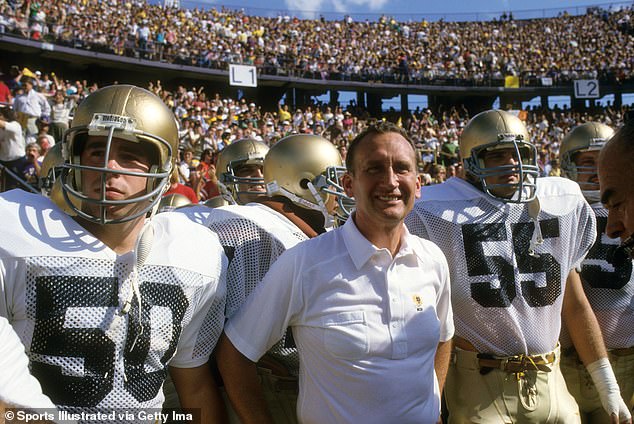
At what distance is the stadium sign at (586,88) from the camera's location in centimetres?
2748

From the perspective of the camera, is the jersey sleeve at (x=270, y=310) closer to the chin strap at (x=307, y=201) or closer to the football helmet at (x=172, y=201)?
the chin strap at (x=307, y=201)

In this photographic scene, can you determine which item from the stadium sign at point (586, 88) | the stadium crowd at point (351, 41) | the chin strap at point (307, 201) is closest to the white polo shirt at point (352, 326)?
the chin strap at point (307, 201)

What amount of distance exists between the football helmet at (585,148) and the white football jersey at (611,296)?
551 millimetres

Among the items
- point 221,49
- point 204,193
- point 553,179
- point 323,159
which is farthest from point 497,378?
point 221,49

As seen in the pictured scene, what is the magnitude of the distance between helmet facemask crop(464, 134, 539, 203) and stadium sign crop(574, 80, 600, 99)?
27.9 metres

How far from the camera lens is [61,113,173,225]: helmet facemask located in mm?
1722

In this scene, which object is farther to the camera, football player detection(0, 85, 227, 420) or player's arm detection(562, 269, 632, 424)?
player's arm detection(562, 269, 632, 424)

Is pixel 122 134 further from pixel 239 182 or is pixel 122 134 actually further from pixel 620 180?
pixel 239 182

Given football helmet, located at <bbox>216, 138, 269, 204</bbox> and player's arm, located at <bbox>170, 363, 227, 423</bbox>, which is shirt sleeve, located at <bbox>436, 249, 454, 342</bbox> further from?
football helmet, located at <bbox>216, 138, 269, 204</bbox>

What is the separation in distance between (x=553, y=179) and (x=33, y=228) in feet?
7.92

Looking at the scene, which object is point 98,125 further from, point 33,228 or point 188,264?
point 188,264

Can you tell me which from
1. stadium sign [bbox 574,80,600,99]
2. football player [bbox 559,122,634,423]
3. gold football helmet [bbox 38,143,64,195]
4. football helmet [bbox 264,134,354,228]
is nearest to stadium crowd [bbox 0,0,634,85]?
stadium sign [bbox 574,80,600,99]

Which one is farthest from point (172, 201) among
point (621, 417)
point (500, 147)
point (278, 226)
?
→ point (621, 417)

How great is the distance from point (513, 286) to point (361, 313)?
Result: 3.52ft
